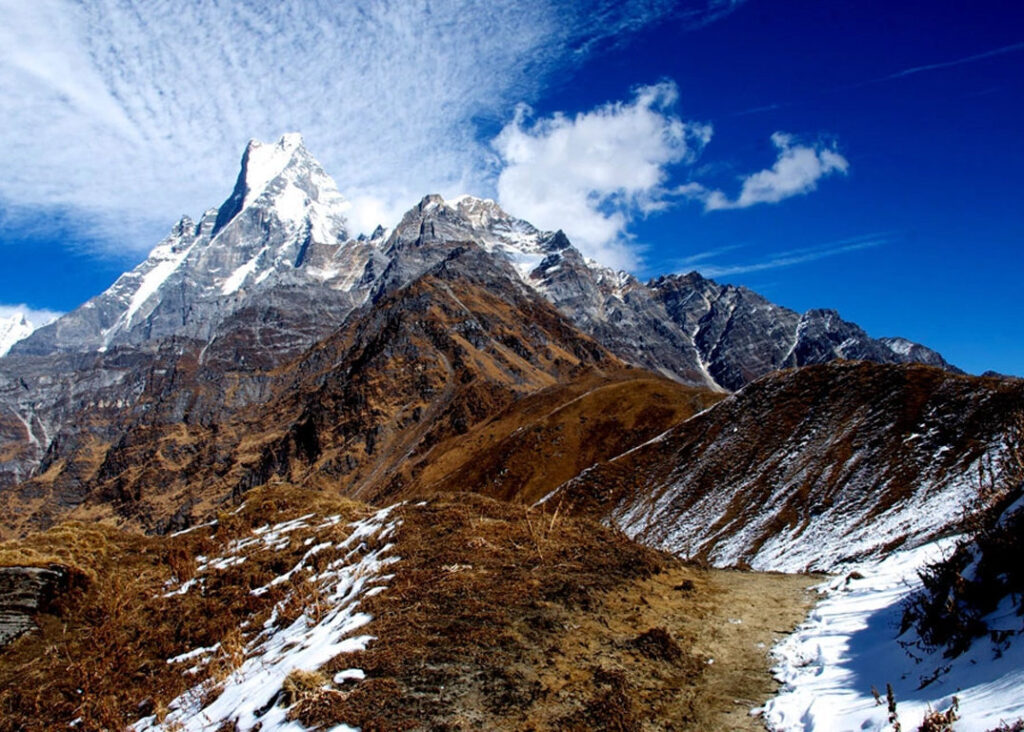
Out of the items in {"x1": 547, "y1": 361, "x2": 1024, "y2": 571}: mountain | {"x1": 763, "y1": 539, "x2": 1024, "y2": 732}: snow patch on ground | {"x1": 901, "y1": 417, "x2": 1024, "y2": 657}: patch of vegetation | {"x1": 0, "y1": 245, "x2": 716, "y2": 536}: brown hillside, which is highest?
{"x1": 0, "y1": 245, "x2": 716, "y2": 536}: brown hillside

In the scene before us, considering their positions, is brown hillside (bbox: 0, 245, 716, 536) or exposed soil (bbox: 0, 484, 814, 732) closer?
exposed soil (bbox: 0, 484, 814, 732)

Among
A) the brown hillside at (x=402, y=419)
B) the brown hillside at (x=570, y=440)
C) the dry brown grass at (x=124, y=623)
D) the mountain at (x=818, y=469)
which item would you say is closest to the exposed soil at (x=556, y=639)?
the dry brown grass at (x=124, y=623)

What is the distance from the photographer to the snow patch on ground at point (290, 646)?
9391 mm

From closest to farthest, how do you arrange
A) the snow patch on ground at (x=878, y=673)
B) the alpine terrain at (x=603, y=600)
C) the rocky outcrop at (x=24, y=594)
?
the snow patch on ground at (x=878, y=673) < the alpine terrain at (x=603, y=600) < the rocky outcrop at (x=24, y=594)

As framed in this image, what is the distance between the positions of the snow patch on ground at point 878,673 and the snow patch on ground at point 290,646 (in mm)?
6339

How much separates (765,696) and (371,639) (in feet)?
20.5

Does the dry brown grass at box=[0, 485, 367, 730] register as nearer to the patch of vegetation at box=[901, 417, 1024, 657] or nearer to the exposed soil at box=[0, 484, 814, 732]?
the exposed soil at box=[0, 484, 814, 732]

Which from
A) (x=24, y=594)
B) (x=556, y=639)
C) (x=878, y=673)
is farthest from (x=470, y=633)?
(x=24, y=594)

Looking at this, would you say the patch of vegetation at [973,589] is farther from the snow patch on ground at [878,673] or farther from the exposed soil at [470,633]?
the exposed soil at [470,633]

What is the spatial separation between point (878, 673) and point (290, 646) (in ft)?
33.0

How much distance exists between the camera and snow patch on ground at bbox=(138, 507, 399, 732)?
30.8 ft

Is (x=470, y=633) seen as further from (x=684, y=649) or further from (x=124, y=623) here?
(x=124, y=623)

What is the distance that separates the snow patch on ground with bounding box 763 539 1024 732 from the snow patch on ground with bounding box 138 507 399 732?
634 cm

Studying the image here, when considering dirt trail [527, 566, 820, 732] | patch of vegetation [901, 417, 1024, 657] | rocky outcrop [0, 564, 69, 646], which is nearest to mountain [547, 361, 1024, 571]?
dirt trail [527, 566, 820, 732]
